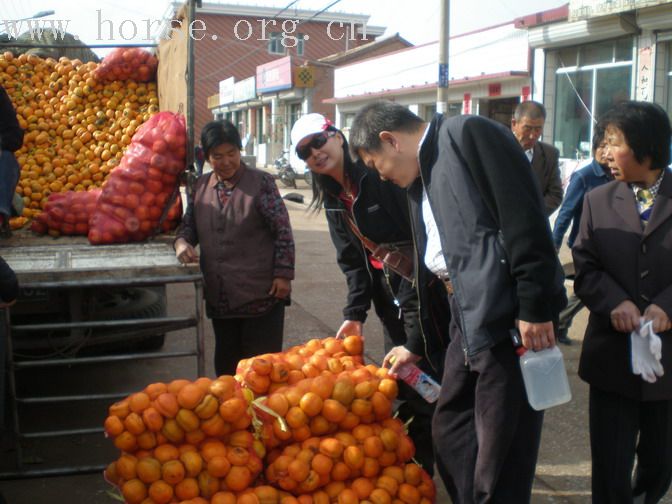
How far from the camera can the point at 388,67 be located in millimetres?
23031

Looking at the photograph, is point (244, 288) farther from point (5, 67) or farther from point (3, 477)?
point (5, 67)

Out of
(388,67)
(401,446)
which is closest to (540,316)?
(401,446)

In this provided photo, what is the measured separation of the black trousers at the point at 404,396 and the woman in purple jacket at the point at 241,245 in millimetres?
543

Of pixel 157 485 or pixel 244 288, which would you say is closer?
pixel 157 485

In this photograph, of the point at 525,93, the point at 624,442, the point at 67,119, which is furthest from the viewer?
the point at 525,93

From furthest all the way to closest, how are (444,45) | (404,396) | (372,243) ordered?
(444,45) < (404,396) < (372,243)

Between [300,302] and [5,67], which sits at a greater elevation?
[5,67]

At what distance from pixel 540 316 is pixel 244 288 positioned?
1890 mm

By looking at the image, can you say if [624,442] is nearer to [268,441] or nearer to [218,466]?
[268,441]

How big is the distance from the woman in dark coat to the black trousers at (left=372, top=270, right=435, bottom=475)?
733 mm

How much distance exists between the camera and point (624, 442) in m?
2.87

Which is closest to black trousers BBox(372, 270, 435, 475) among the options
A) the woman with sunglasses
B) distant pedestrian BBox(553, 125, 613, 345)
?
the woman with sunglasses

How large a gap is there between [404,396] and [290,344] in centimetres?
303

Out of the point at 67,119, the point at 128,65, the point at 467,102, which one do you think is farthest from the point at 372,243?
the point at 467,102
